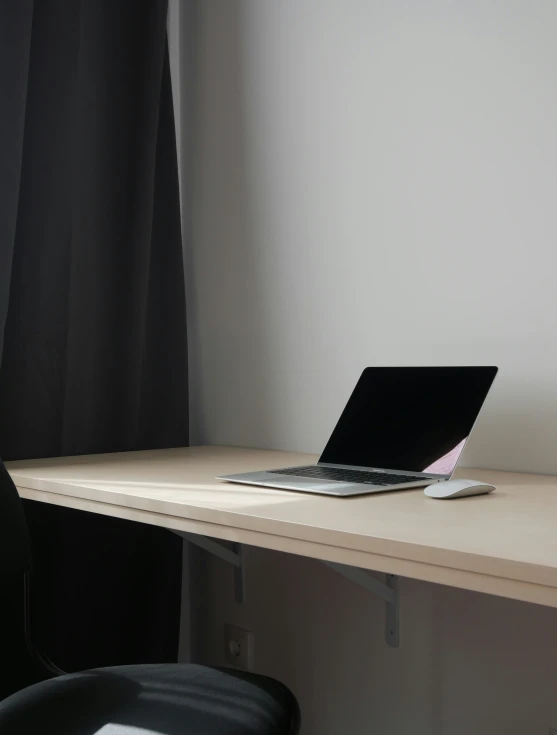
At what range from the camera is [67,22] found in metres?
1.72

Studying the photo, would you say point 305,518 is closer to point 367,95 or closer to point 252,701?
point 252,701

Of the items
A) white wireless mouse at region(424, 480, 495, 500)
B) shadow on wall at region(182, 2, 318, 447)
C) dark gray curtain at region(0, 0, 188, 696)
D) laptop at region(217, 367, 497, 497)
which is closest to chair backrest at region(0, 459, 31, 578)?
laptop at region(217, 367, 497, 497)

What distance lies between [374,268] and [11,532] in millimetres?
860

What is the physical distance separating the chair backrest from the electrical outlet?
773 mm

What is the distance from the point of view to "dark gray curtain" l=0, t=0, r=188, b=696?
1.66 meters

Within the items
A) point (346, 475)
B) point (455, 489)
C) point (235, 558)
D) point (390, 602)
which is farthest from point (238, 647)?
point (455, 489)

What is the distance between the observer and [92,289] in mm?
1768

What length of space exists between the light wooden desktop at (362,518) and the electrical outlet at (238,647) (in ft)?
1.80

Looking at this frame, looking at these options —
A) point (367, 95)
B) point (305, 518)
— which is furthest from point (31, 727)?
point (367, 95)

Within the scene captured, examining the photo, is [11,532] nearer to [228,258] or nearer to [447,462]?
[447,462]

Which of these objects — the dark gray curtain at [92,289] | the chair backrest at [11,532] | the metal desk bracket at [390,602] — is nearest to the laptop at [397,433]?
the metal desk bracket at [390,602]

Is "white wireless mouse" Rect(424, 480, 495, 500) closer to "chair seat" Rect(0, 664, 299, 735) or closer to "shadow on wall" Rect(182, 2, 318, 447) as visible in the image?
"chair seat" Rect(0, 664, 299, 735)

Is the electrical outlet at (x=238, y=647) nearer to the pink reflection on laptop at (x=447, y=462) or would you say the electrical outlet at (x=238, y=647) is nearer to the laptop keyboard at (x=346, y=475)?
the laptop keyboard at (x=346, y=475)

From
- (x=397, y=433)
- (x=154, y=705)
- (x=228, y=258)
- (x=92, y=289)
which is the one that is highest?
(x=228, y=258)
